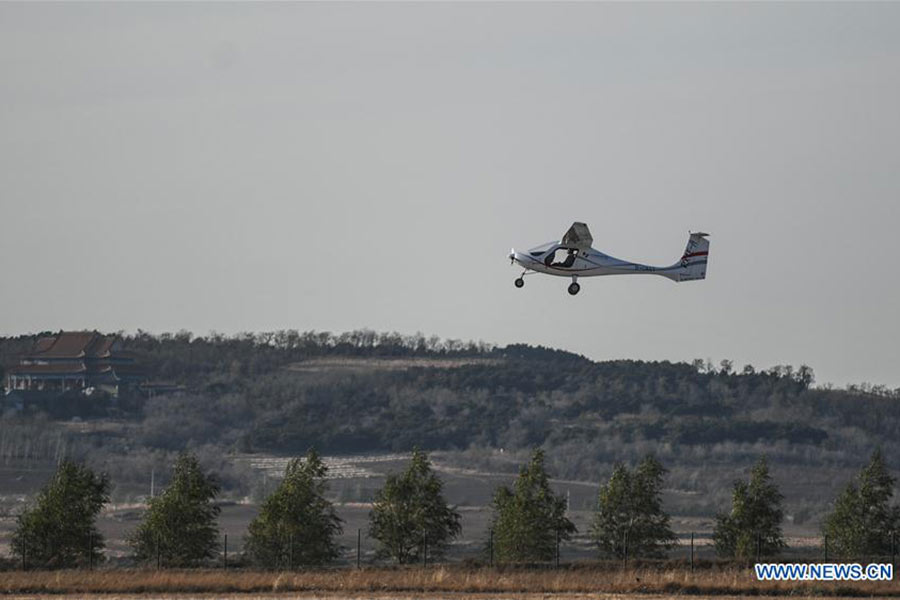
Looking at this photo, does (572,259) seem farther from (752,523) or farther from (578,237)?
(752,523)

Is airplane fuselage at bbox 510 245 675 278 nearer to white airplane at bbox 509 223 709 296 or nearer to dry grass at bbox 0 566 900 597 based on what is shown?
white airplane at bbox 509 223 709 296

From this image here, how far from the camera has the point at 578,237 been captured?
73.1 metres

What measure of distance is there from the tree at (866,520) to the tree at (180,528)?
113 feet

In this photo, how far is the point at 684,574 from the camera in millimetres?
75750

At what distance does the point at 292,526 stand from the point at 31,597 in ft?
88.6

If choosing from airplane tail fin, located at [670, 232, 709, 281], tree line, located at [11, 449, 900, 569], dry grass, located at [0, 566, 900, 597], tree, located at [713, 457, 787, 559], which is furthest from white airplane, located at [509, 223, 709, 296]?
tree, located at [713, 457, 787, 559]

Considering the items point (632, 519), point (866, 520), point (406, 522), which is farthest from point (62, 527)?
point (866, 520)

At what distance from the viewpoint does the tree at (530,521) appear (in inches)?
3757

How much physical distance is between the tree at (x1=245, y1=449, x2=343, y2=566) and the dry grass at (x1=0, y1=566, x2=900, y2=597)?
14596 millimetres

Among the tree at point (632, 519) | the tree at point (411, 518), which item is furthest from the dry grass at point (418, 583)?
the tree at point (632, 519)

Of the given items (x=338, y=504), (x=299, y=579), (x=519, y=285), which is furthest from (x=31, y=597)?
(x=338, y=504)

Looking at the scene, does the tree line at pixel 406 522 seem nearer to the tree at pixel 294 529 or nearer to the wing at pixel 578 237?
the tree at pixel 294 529

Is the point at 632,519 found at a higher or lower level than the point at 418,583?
higher

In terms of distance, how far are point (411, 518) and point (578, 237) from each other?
1129 inches
